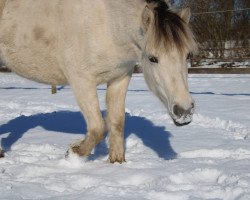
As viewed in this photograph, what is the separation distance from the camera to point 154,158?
13.5ft

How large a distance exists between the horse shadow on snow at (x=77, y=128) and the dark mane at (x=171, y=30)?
1593 millimetres

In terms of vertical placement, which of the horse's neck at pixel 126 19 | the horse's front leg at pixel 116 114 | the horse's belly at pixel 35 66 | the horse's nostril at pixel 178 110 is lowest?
the horse's front leg at pixel 116 114

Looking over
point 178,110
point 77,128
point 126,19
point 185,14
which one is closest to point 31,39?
point 126,19

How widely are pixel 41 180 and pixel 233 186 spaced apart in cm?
153

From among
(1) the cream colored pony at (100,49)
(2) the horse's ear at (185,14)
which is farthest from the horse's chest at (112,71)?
(2) the horse's ear at (185,14)

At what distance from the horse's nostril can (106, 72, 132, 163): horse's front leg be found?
4.08 feet

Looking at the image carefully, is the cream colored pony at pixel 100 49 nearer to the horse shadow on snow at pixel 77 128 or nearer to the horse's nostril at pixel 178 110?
the horse's nostril at pixel 178 110

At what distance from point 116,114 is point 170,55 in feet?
4.50

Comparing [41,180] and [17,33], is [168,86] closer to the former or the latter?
[41,180]

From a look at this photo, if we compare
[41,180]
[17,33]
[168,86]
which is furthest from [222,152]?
[17,33]

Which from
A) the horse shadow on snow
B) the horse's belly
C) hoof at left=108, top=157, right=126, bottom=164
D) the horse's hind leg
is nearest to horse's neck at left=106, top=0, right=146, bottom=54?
the horse's hind leg

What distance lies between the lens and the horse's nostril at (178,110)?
2.84 meters

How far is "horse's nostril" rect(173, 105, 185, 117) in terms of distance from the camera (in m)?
2.84

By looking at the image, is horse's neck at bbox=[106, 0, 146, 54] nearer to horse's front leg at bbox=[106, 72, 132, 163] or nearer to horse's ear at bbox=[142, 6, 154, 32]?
horse's ear at bbox=[142, 6, 154, 32]
